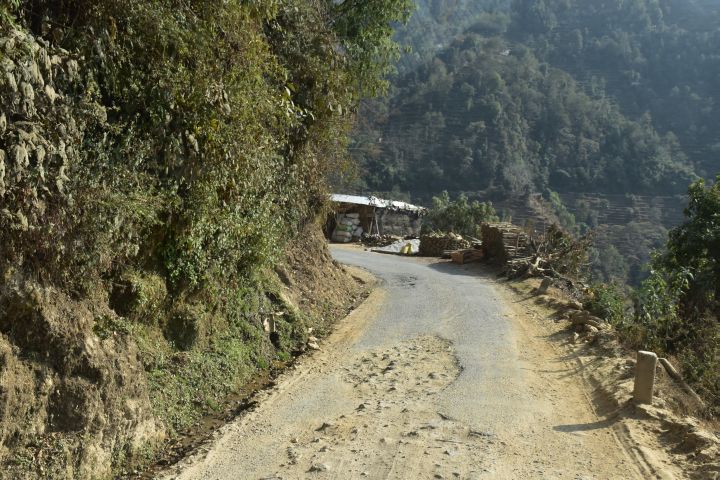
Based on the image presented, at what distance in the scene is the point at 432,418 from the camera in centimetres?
728

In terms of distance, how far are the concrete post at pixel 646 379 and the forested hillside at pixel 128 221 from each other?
5249 millimetres

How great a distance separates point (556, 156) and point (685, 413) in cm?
6781

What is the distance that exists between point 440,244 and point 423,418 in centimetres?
2249

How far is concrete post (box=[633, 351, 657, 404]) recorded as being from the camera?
24.9 ft

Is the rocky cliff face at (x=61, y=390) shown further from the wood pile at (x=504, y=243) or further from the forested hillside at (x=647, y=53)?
the forested hillside at (x=647, y=53)

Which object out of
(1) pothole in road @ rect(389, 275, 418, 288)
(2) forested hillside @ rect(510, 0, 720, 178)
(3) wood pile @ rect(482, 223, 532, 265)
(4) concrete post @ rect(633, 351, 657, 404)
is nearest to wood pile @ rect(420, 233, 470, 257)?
(3) wood pile @ rect(482, 223, 532, 265)

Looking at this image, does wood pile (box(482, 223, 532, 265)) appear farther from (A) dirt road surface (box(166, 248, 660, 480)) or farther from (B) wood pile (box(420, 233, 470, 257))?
(A) dirt road surface (box(166, 248, 660, 480))

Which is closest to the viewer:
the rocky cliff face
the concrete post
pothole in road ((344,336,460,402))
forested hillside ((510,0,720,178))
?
the rocky cliff face

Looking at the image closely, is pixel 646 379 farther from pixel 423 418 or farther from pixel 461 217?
pixel 461 217

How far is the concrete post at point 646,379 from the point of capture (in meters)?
7.60

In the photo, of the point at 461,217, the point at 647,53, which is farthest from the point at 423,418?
the point at 647,53

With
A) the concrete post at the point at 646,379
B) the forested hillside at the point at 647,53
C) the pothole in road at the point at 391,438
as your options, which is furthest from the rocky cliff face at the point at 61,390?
the forested hillside at the point at 647,53

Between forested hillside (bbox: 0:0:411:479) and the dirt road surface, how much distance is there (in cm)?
97

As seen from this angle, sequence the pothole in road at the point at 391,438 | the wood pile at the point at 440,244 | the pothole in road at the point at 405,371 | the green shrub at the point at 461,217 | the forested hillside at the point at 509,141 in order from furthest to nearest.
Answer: the forested hillside at the point at 509,141 → the green shrub at the point at 461,217 → the wood pile at the point at 440,244 → the pothole in road at the point at 405,371 → the pothole in road at the point at 391,438
